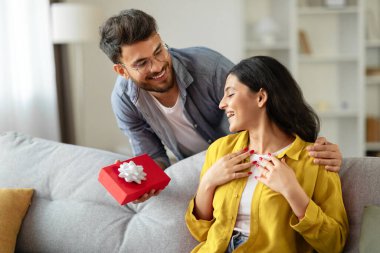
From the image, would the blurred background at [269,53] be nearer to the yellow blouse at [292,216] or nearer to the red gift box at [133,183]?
the red gift box at [133,183]

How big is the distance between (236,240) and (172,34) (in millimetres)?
3053

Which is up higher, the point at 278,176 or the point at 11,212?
the point at 278,176

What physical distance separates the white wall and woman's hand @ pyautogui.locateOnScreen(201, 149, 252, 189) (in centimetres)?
277

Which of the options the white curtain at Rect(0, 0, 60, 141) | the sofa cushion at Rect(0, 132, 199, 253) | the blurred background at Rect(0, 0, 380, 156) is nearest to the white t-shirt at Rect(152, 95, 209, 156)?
the sofa cushion at Rect(0, 132, 199, 253)

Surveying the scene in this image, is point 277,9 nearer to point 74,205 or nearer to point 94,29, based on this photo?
point 94,29

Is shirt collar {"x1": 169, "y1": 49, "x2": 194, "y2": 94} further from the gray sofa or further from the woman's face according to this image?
the woman's face

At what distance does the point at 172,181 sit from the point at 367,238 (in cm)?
69

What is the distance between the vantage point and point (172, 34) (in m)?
4.32

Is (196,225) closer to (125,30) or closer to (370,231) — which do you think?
(370,231)

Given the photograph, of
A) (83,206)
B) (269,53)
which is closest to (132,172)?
(83,206)

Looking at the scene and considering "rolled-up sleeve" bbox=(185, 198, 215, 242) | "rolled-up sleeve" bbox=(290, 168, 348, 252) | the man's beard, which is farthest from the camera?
the man's beard

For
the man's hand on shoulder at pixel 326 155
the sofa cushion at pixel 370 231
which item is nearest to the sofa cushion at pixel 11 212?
the man's hand on shoulder at pixel 326 155

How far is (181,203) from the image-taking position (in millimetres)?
1744

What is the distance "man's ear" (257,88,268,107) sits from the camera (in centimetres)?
150
